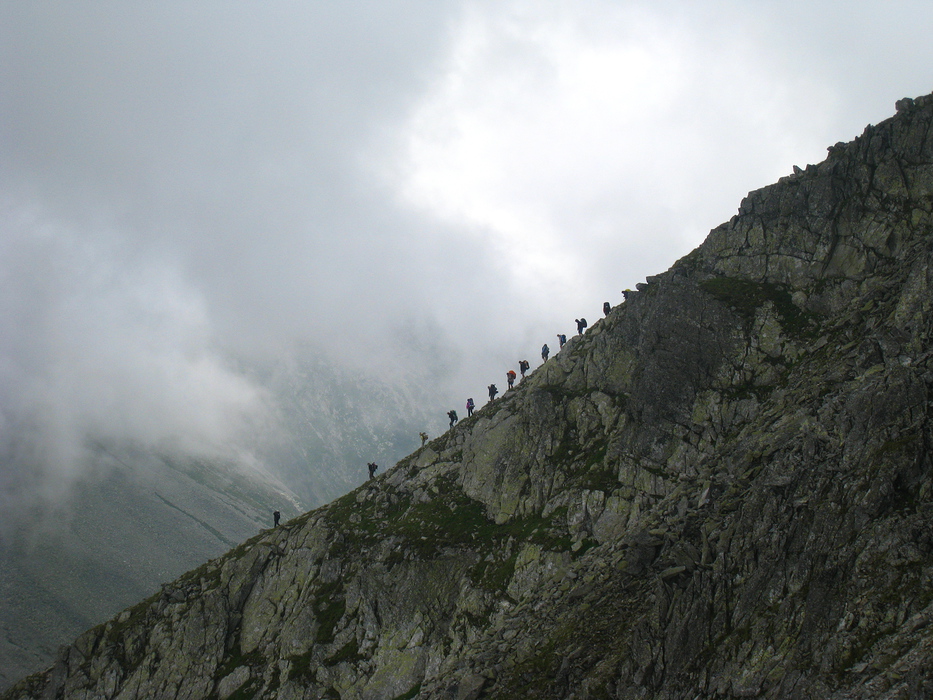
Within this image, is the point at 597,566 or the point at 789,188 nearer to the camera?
the point at 597,566

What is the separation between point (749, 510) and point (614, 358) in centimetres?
3394

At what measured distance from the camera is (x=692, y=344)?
52375mm

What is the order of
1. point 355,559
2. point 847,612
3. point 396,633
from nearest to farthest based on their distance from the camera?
point 847,612 < point 396,633 < point 355,559

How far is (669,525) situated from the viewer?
1170 inches

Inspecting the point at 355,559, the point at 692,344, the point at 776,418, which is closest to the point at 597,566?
the point at 776,418

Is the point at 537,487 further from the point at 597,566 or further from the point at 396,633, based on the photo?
the point at 597,566

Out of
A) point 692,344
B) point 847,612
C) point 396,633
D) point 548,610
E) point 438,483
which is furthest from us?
point 438,483

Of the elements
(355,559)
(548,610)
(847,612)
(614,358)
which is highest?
(614,358)

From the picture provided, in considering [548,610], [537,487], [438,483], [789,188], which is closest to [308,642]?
[438,483]

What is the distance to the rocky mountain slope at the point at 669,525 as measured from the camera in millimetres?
21125

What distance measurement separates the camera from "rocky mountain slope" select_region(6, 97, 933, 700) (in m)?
21.1

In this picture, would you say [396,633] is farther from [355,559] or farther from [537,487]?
[537,487]

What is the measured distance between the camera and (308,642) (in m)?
51.4

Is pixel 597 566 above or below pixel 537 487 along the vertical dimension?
below
